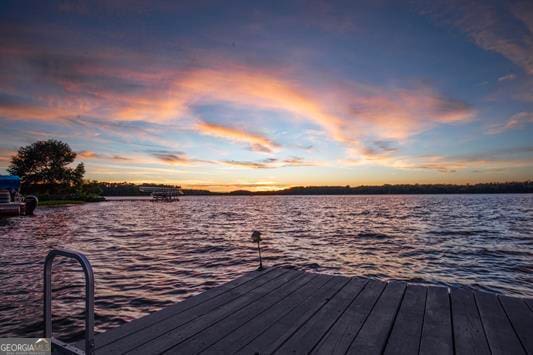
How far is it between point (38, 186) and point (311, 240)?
87700mm

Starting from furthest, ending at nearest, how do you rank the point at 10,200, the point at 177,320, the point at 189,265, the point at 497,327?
the point at 10,200 → the point at 189,265 → the point at 177,320 → the point at 497,327

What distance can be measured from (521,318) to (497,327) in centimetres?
70

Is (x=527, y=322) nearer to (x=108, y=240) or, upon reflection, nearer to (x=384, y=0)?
(x=384, y=0)

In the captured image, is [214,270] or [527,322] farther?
[214,270]

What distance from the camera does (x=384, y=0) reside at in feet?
40.8

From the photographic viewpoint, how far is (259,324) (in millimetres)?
4559

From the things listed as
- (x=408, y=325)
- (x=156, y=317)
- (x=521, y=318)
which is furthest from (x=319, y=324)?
(x=521, y=318)

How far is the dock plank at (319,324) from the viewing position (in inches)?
152

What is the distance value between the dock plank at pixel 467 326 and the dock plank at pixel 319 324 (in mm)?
1681

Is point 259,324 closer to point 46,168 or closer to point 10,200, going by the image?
point 10,200

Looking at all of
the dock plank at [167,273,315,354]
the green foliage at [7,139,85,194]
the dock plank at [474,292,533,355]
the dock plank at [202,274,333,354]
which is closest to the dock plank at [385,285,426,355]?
the dock plank at [474,292,533,355]

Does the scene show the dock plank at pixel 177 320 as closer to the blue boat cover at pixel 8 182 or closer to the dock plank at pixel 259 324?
the dock plank at pixel 259 324

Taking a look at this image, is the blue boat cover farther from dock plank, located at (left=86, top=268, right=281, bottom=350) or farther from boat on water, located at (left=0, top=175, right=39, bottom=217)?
dock plank, located at (left=86, top=268, right=281, bottom=350)

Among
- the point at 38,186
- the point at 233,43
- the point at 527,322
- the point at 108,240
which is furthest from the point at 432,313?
the point at 38,186
